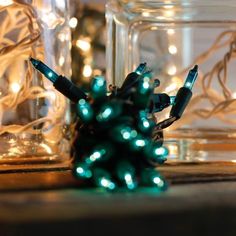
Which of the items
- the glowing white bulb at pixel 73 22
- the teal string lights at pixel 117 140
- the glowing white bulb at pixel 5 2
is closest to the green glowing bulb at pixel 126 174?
the teal string lights at pixel 117 140

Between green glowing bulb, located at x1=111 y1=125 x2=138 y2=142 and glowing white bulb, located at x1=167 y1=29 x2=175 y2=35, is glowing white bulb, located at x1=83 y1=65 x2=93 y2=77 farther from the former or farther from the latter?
green glowing bulb, located at x1=111 y1=125 x2=138 y2=142

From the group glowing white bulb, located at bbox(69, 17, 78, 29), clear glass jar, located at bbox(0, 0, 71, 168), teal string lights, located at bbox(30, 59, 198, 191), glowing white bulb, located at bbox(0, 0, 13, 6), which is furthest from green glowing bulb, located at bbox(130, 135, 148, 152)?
glowing white bulb, located at bbox(69, 17, 78, 29)

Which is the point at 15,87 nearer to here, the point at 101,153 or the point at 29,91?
the point at 29,91

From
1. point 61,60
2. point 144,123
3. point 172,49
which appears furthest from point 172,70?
point 144,123

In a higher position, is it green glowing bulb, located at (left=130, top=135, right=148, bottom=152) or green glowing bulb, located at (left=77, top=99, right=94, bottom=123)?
green glowing bulb, located at (left=77, top=99, right=94, bottom=123)

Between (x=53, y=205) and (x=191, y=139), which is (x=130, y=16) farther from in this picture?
(x=53, y=205)

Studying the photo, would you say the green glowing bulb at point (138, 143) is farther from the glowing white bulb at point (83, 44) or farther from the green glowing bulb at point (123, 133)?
the glowing white bulb at point (83, 44)
